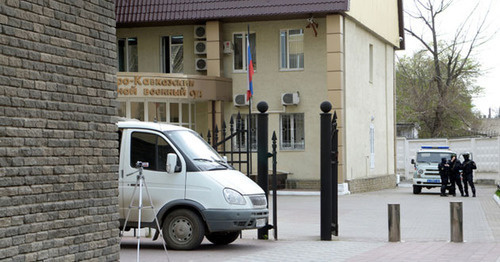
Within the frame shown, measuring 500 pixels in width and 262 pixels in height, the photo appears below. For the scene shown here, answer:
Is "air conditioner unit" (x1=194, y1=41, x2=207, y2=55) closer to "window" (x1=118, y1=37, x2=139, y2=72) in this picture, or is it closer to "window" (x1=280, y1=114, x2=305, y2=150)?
"window" (x1=118, y1=37, x2=139, y2=72)

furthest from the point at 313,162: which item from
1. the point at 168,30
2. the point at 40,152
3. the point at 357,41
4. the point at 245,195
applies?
the point at 40,152

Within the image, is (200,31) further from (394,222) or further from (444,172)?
(394,222)

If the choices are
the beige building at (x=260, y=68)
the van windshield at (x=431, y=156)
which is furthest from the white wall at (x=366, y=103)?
the van windshield at (x=431, y=156)

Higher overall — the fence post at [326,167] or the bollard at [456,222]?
the fence post at [326,167]

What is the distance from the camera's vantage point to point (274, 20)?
34.9 m

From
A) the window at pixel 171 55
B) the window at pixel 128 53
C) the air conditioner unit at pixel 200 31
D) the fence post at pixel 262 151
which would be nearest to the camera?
the fence post at pixel 262 151

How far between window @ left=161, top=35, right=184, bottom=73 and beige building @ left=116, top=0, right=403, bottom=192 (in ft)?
0.14

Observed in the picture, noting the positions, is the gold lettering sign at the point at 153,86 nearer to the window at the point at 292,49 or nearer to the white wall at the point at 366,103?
the window at the point at 292,49

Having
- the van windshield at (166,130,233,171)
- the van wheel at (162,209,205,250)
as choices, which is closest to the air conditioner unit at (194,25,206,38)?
the van windshield at (166,130,233,171)

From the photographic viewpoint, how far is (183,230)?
14.5 meters

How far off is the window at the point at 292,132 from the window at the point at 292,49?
2018mm

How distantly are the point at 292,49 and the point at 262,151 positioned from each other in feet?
62.2

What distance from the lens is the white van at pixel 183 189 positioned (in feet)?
47.2

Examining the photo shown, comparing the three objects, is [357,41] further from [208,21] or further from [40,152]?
[40,152]
